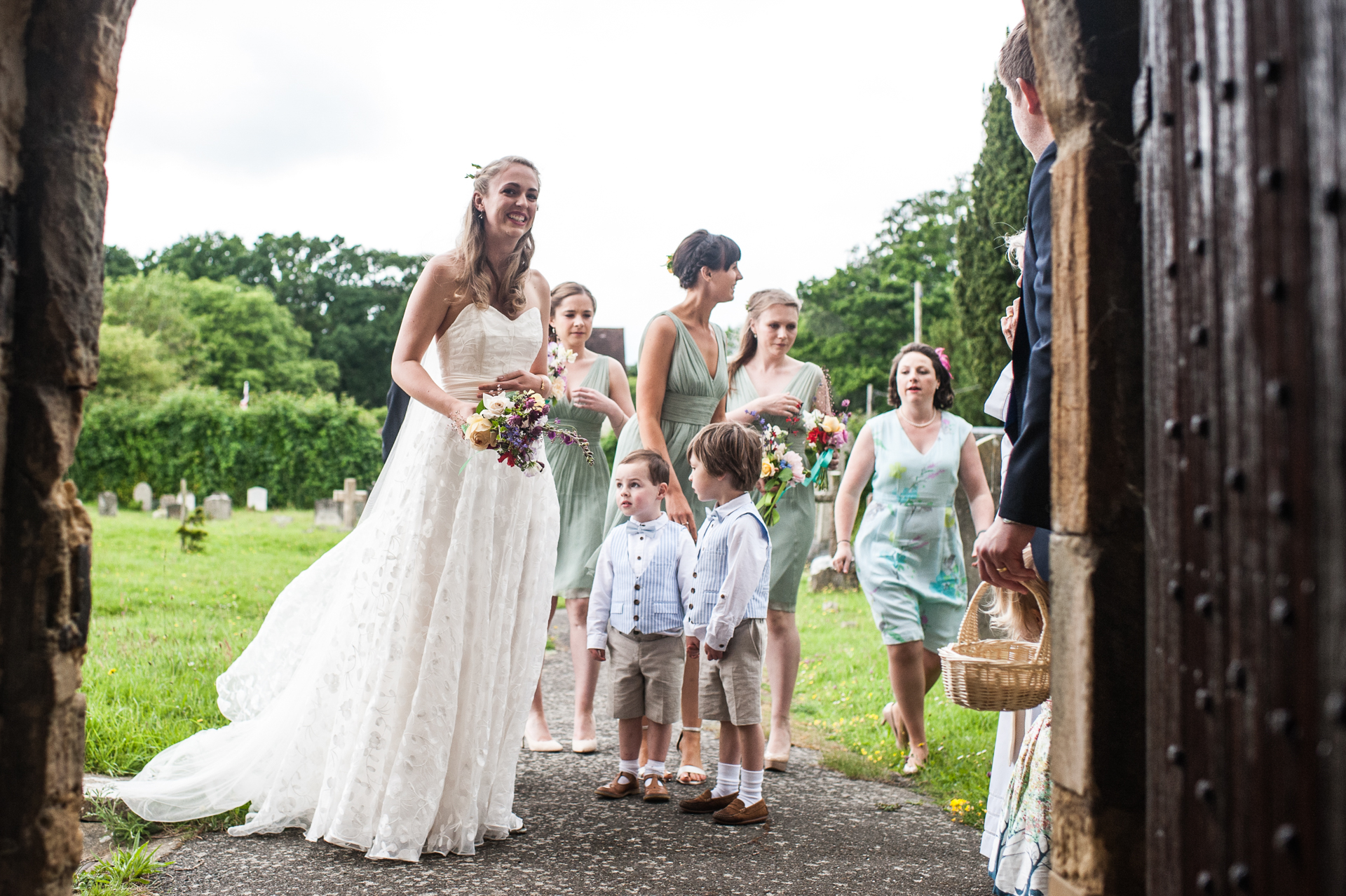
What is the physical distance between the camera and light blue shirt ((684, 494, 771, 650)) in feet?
13.3

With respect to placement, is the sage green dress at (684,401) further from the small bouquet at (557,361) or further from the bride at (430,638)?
the bride at (430,638)

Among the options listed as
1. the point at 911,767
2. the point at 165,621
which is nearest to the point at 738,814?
the point at 911,767

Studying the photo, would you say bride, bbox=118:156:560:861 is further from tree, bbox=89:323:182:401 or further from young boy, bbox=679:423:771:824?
tree, bbox=89:323:182:401

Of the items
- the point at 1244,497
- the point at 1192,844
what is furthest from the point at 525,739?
the point at 1244,497

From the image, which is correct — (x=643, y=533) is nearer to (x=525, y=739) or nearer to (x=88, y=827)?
(x=525, y=739)

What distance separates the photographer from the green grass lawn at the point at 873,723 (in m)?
4.67

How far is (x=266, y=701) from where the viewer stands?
4.21 metres

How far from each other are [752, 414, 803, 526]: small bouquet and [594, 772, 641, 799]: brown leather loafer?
137 cm

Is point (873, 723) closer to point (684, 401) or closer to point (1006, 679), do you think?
point (684, 401)

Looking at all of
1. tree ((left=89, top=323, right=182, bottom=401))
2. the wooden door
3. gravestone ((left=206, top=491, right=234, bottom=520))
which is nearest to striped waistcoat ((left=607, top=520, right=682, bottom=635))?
the wooden door

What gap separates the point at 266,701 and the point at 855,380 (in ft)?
109

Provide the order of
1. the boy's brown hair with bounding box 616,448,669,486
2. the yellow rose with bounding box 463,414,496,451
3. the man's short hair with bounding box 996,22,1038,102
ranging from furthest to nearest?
the boy's brown hair with bounding box 616,448,669,486
the yellow rose with bounding box 463,414,496,451
the man's short hair with bounding box 996,22,1038,102

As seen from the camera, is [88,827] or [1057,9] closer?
[1057,9]

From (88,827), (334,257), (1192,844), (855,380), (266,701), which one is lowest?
(88,827)
